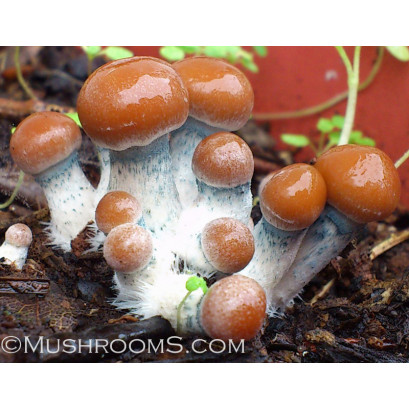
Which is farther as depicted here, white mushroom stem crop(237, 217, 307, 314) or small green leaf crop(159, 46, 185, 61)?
small green leaf crop(159, 46, 185, 61)

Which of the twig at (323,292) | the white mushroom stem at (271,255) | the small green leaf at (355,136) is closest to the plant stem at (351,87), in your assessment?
the small green leaf at (355,136)

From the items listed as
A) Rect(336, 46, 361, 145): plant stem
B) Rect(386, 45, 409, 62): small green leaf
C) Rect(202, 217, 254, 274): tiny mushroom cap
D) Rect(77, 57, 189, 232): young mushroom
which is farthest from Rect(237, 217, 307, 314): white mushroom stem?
Rect(386, 45, 409, 62): small green leaf

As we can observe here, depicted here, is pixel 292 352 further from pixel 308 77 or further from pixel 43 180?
pixel 308 77

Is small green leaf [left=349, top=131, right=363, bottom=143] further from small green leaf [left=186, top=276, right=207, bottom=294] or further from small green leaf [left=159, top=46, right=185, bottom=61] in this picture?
small green leaf [left=186, top=276, right=207, bottom=294]

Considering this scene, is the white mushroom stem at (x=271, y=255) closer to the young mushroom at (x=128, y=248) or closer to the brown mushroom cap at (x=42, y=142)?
the young mushroom at (x=128, y=248)

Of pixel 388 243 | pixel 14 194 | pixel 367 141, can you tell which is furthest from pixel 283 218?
pixel 367 141

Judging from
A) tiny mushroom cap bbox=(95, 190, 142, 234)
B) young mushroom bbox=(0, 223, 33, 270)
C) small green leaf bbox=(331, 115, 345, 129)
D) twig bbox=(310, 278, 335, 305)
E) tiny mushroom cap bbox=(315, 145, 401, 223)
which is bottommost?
twig bbox=(310, 278, 335, 305)
